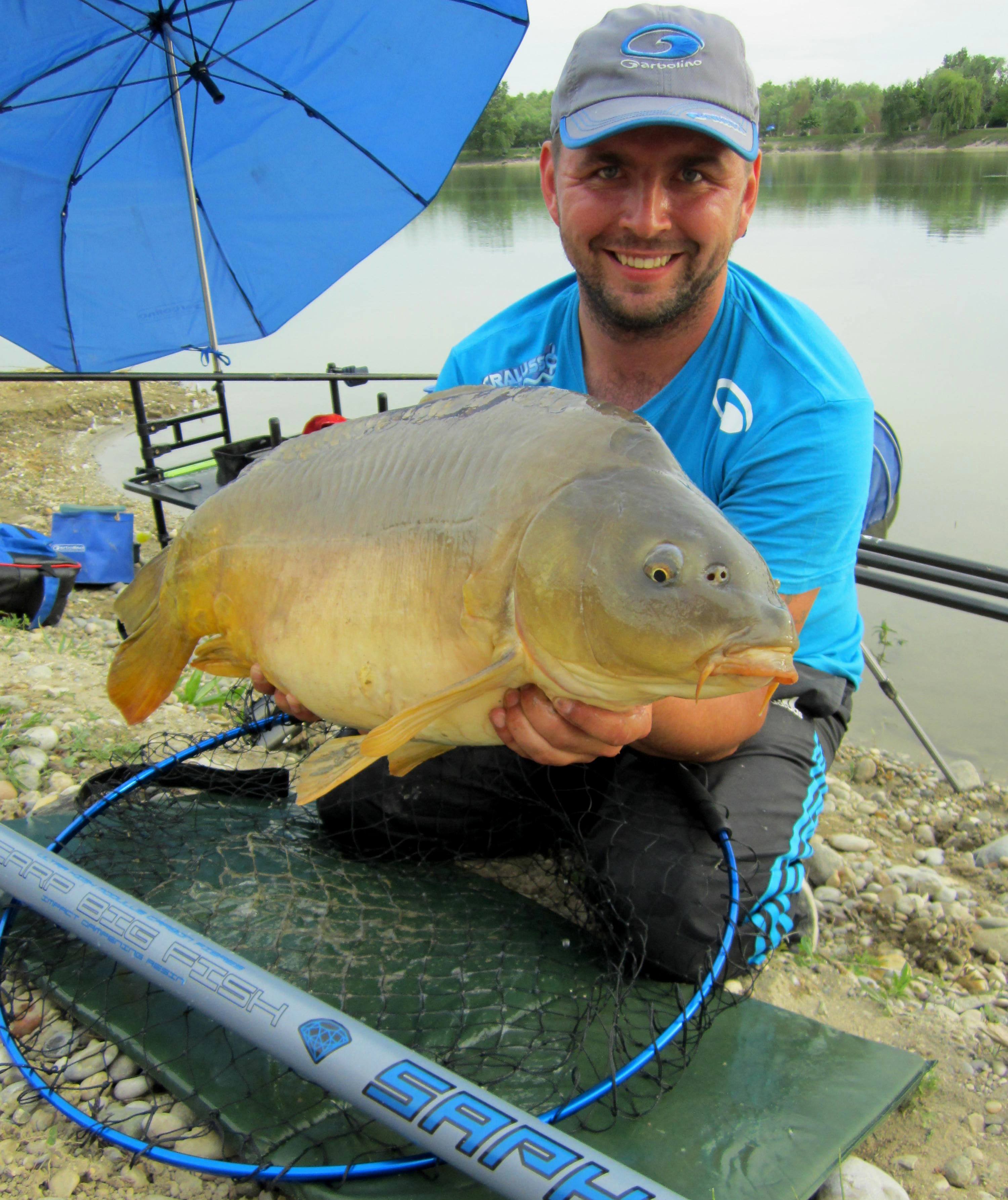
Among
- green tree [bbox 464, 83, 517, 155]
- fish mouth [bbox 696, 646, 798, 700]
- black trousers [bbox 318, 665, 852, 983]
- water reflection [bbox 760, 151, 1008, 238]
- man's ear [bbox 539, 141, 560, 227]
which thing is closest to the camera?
fish mouth [bbox 696, 646, 798, 700]

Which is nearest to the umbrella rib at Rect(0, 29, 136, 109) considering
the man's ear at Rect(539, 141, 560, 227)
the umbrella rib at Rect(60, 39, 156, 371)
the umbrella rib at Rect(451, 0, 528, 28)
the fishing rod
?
the umbrella rib at Rect(60, 39, 156, 371)

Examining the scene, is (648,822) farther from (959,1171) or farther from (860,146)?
(860,146)

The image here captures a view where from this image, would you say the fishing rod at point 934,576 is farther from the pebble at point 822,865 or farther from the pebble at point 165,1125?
the pebble at point 165,1125

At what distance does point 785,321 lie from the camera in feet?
5.58

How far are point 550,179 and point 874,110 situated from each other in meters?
52.6

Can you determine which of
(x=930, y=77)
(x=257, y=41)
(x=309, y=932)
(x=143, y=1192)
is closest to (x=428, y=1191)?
(x=143, y=1192)

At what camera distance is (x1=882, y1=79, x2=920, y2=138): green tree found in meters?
39.8

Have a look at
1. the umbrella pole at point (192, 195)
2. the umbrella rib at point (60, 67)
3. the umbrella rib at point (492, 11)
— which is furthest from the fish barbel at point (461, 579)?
the umbrella pole at point (192, 195)

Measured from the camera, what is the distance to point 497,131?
3048 centimetres

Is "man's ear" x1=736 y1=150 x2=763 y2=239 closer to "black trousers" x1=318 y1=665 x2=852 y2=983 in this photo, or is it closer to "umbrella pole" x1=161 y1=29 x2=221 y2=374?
"black trousers" x1=318 y1=665 x2=852 y2=983

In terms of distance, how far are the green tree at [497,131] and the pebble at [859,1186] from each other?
3063cm

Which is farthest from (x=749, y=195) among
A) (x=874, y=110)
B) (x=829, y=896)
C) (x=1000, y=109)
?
(x=874, y=110)

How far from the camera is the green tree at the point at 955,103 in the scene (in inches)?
1491

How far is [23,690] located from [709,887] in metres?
1.83
